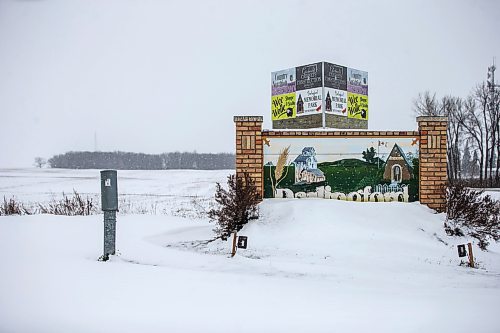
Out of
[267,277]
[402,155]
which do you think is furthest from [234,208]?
[402,155]

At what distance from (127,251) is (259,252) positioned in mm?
2570

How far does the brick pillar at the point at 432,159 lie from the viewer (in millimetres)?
11344

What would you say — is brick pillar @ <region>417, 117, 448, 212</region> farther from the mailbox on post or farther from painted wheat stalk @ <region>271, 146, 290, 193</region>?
the mailbox on post

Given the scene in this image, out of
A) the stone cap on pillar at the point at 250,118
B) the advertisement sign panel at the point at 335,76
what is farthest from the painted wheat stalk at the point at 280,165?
the advertisement sign panel at the point at 335,76

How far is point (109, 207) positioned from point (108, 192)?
0.27m

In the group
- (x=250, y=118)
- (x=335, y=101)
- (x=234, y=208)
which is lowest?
(x=234, y=208)

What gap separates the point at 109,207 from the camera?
8148 mm

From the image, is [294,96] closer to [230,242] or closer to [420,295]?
[230,242]

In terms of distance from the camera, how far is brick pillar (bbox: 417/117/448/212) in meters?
11.3

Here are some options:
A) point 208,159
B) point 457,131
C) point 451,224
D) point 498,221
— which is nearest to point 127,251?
point 451,224

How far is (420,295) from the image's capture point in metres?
6.10

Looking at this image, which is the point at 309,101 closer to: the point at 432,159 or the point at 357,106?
the point at 357,106

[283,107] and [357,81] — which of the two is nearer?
[283,107]

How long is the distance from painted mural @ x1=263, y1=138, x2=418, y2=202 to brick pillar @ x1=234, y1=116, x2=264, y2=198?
0.75ft
